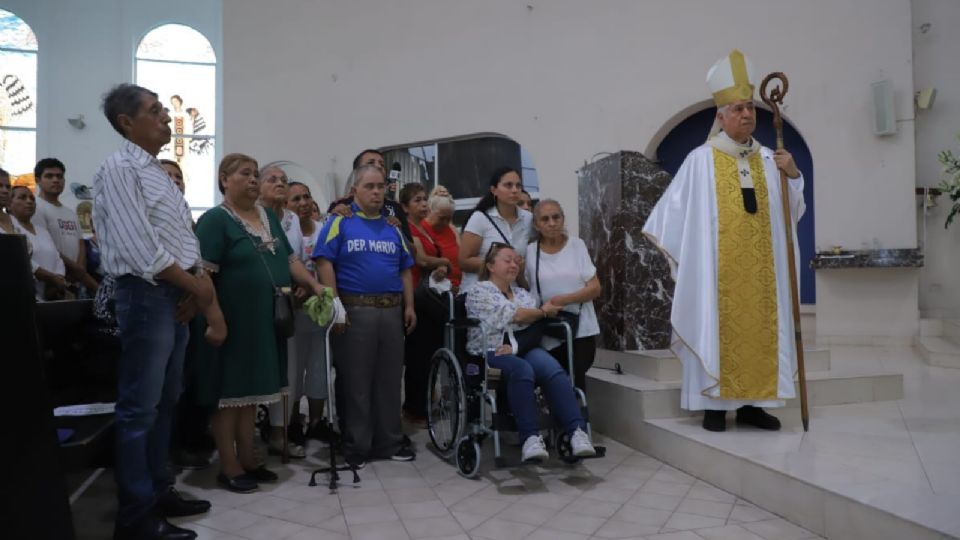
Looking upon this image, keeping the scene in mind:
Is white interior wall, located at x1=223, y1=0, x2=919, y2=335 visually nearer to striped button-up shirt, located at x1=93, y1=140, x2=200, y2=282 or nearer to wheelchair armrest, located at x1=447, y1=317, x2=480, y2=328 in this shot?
wheelchair armrest, located at x1=447, y1=317, x2=480, y2=328

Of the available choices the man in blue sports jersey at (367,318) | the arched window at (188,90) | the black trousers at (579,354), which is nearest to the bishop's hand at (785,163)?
the black trousers at (579,354)

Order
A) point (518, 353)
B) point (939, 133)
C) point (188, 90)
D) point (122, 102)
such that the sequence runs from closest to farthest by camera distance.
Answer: point (122, 102) < point (518, 353) < point (939, 133) < point (188, 90)

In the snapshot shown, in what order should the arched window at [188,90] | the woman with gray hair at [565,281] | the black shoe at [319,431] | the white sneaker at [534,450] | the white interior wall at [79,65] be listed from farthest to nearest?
the arched window at [188,90] → the white interior wall at [79,65] → the black shoe at [319,431] → the woman with gray hair at [565,281] → the white sneaker at [534,450]

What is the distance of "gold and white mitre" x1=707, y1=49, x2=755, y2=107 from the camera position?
3.42m

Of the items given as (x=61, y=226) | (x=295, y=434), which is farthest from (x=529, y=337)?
(x=61, y=226)

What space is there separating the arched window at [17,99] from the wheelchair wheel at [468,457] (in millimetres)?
10767

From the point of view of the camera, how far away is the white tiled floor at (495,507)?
2523 millimetres

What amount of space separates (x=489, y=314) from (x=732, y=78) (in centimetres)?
164

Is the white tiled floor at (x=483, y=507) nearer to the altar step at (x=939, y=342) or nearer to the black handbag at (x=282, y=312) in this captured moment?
the black handbag at (x=282, y=312)

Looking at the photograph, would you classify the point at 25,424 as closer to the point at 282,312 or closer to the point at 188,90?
the point at 282,312

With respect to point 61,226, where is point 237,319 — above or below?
below

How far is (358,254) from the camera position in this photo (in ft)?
11.4

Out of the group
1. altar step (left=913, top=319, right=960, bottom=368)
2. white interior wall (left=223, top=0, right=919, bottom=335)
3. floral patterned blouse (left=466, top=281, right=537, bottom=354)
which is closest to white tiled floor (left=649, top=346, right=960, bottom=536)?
floral patterned blouse (left=466, top=281, right=537, bottom=354)

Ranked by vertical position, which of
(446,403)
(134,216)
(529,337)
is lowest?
(446,403)
